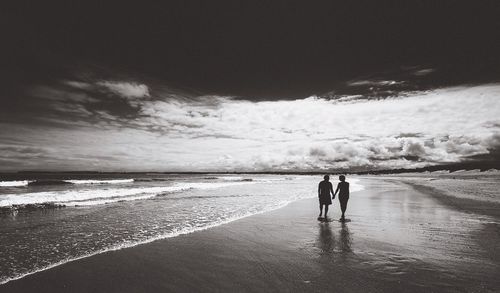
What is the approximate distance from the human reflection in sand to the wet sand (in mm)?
28

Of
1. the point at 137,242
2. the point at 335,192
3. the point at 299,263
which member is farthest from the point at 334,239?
the point at 137,242

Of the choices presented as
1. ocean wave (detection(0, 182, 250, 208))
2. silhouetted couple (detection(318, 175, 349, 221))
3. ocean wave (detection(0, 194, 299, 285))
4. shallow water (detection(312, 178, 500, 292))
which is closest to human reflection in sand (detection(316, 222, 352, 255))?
shallow water (detection(312, 178, 500, 292))

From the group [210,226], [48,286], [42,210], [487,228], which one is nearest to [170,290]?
[48,286]

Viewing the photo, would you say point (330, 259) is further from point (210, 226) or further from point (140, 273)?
point (210, 226)

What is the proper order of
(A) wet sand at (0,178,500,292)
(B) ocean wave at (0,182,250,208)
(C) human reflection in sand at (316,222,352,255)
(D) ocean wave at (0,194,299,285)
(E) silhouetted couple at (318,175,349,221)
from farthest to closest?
(B) ocean wave at (0,182,250,208), (E) silhouetted couple at (318,175,349,221), (C) human reflection in sand at (316,222,352,255), (D) ocean wave at (0,194,299,285), (A) wet sand at (0,178,500,292)

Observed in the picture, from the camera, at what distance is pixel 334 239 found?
10180 mm

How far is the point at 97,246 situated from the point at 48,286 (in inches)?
136

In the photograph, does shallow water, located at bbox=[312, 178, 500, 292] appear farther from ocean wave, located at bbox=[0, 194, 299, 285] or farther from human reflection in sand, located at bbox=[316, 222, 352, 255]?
ocean wave, located at bbox=[0, 194, 299, 285]

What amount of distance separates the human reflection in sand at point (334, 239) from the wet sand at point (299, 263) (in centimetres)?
3

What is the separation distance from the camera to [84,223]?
45.5 ft

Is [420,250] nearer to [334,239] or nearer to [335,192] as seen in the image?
[334,239]

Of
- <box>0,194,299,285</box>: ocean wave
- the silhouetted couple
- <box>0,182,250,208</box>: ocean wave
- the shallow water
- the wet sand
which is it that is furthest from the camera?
<box>0,182,250,208</box>: ocean wave

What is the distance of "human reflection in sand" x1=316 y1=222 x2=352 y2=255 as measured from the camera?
8844mm

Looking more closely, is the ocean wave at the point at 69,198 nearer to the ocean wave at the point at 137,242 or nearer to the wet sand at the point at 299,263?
the ocean wave at the point at 137,242
